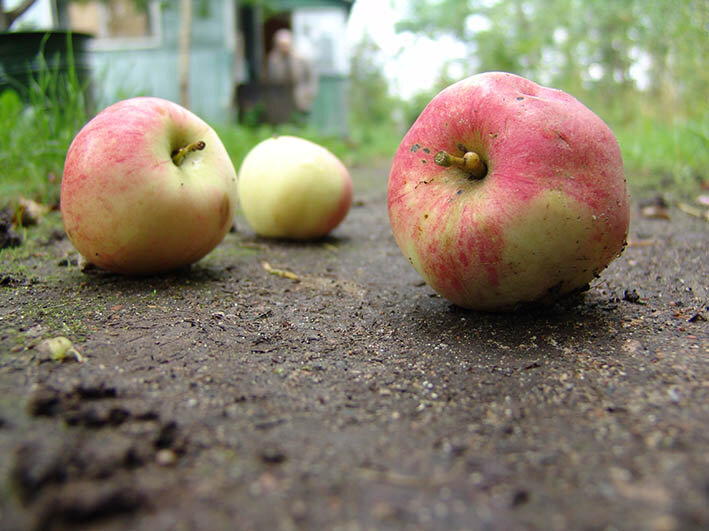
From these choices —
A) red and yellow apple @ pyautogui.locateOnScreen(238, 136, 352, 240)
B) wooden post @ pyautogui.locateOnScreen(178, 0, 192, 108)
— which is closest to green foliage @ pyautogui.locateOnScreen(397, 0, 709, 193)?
red and yellow apple @ pyautogui.locateOnScreen(238, 136, 352, 240)

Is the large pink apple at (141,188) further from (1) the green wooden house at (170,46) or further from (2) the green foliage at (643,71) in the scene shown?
(1) the green wooden house at (170,46)

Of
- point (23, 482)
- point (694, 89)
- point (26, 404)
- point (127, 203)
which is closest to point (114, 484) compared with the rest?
point (23, 482)

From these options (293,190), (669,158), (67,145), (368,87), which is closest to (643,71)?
(669,158)

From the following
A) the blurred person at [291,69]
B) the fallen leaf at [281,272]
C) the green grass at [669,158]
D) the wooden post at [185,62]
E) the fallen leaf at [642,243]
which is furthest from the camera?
the blurred person at [291,69]

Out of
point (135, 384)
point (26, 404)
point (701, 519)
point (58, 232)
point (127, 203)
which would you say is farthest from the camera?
point (58, 232)

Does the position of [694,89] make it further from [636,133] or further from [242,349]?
[242,349]

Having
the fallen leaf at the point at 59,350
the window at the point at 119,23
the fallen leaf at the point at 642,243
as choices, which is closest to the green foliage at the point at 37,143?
the fallen leaf at the point at 59,350

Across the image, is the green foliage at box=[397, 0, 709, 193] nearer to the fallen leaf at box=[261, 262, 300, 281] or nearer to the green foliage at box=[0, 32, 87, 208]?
the fallen leaf at box=[261, 262, 300, 281]
